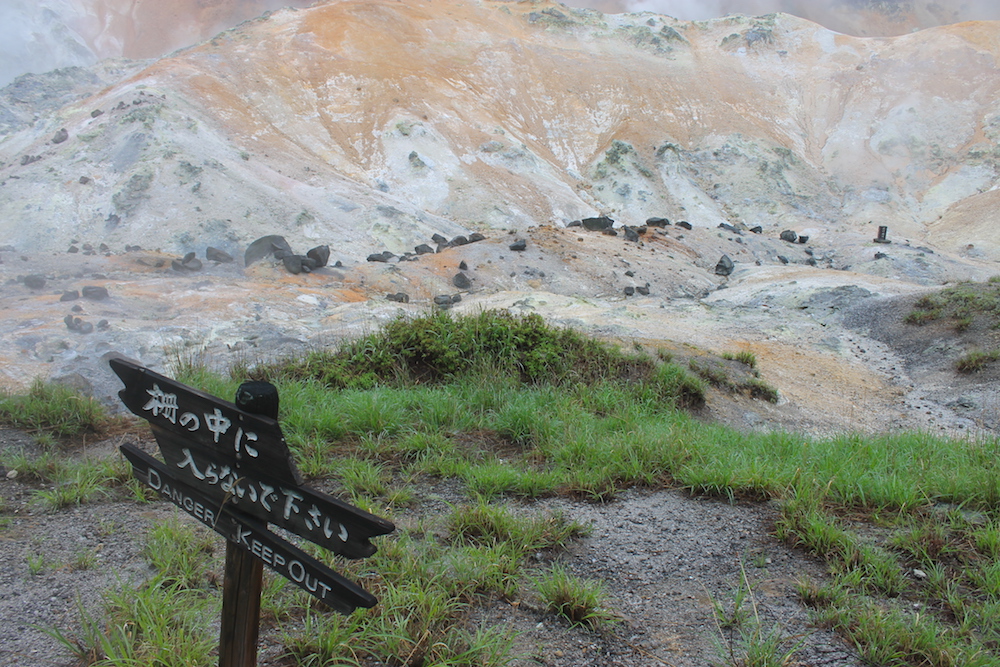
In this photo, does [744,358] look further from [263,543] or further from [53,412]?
[263,543]

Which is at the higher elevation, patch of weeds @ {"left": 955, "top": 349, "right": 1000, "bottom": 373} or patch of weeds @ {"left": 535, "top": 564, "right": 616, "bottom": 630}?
patch of weeds @ {"left": 535, "top": 564, "right": 616, "bottom": 630}

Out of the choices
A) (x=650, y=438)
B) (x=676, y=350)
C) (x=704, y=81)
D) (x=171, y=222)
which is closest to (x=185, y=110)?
(x=171, y=222)

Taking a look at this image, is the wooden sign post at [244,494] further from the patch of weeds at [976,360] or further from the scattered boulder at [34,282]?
the scattered boulder at [34,282]

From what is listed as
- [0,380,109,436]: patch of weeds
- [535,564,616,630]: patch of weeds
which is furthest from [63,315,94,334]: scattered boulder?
[535,564,616,630]: patch of weeds

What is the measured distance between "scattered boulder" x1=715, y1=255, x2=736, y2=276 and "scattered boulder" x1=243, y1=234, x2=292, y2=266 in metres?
12.3

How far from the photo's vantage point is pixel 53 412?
491 centimetres

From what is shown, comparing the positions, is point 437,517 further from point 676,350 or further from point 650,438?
point 676,350

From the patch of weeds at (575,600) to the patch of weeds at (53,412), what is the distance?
387 centimetres

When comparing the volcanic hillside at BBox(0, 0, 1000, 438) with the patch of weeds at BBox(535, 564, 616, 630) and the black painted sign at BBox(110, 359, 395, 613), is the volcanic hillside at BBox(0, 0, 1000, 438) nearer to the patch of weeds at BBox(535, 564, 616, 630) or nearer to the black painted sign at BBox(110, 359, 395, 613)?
the black painted sign at BBox(110, 359, 395, 613)

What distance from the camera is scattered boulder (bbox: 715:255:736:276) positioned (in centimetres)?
1986

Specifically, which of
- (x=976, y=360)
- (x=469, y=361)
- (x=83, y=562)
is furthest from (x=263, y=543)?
(x=976, y=360)

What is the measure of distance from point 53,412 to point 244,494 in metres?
4.03

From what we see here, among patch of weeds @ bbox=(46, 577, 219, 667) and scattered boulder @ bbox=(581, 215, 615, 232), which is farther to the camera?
scattered boulder @ bbox=(581, 215, 615, 232)

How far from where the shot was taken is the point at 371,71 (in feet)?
104
